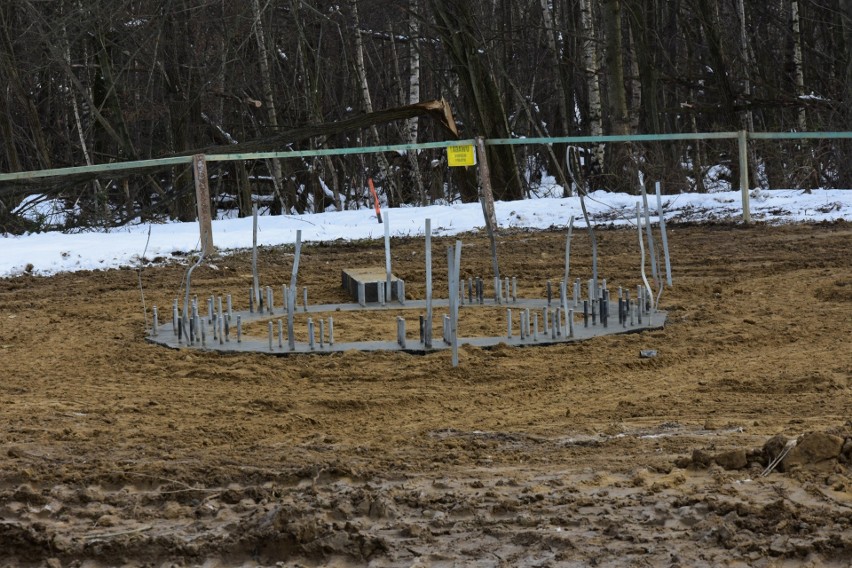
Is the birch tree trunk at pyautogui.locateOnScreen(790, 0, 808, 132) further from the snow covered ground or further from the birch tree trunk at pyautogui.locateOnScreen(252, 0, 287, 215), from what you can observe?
the birch tree trunk at pyautogui.locateOnScreen(252, 0, 287, 215)

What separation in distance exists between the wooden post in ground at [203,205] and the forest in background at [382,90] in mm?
3211

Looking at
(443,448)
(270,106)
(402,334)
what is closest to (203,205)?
(402,334)

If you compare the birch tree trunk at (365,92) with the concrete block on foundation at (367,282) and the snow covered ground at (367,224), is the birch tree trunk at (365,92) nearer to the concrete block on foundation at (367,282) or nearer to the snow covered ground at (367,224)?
the snow covered ground at (367,224)

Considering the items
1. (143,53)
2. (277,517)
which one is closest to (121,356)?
(277,517)

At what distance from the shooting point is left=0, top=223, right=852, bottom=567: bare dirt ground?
12.9 feet

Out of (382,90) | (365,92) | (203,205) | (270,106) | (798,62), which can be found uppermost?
(382,90)

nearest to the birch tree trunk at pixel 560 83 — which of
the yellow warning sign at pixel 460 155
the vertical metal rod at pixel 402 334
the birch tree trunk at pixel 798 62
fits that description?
the birch tree trunk at pixel 798 62

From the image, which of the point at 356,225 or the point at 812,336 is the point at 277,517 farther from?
the point at 356,225

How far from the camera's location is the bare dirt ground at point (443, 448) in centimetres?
394

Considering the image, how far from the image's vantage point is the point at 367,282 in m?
10.5

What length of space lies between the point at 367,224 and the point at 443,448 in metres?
11.4

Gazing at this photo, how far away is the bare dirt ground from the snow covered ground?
3796mm

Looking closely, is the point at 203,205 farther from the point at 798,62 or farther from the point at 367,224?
the point at 798,62

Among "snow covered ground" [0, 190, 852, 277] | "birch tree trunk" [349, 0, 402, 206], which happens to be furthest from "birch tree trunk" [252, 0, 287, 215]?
"snow covered ground" [0, 190, 852, 277]
